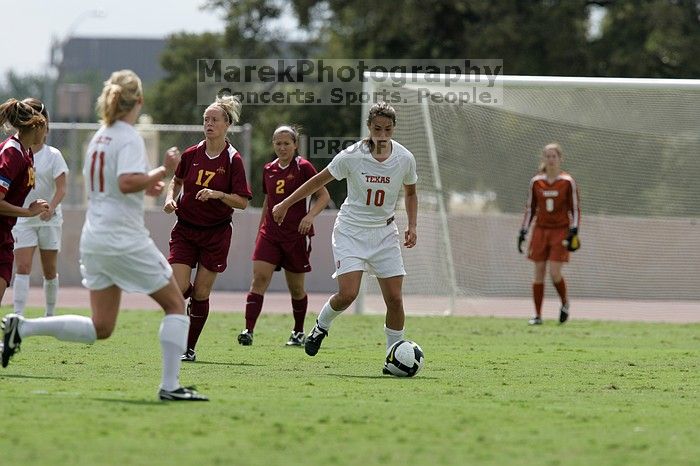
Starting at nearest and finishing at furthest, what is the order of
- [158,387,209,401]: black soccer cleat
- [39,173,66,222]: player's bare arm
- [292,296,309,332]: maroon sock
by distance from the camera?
[158,387,209,401]: black soccer cleat, [39,173,66,222]: player's bare arm, [292,296,309,332]: maroon sock

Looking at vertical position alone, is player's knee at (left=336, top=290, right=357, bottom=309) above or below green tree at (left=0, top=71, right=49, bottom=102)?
below

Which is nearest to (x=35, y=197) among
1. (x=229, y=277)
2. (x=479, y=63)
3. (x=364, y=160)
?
(x=364, y=160)

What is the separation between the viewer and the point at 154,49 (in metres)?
105

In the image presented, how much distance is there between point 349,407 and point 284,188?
5042 mm

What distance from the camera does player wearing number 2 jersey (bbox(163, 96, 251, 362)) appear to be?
10.2m

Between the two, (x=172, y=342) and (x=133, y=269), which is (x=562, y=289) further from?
(x=133, y=269)

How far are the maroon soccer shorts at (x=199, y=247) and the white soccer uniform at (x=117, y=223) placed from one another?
3.10 meters

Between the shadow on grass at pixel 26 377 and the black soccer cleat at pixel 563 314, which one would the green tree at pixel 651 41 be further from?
the shadow on grass at pixel 26 377

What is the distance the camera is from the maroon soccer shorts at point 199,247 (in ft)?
33.9

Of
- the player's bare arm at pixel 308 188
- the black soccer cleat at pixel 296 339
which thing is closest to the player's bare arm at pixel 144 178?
the player's bare arm at pixel 308 188

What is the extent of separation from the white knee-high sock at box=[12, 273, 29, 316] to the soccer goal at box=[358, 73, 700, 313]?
648cm

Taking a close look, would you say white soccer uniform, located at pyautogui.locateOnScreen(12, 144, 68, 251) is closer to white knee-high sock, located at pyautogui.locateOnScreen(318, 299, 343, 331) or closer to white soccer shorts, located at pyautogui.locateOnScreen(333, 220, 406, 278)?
white knee-high sock, located at pyautogui.locateOnScreen(318, 299, 343, 331)

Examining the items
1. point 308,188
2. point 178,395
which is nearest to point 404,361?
point 308,188

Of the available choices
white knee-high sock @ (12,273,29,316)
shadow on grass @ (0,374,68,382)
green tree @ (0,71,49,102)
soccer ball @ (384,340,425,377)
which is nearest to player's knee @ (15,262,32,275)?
white knee-high sock @ (12,273,29,316)
